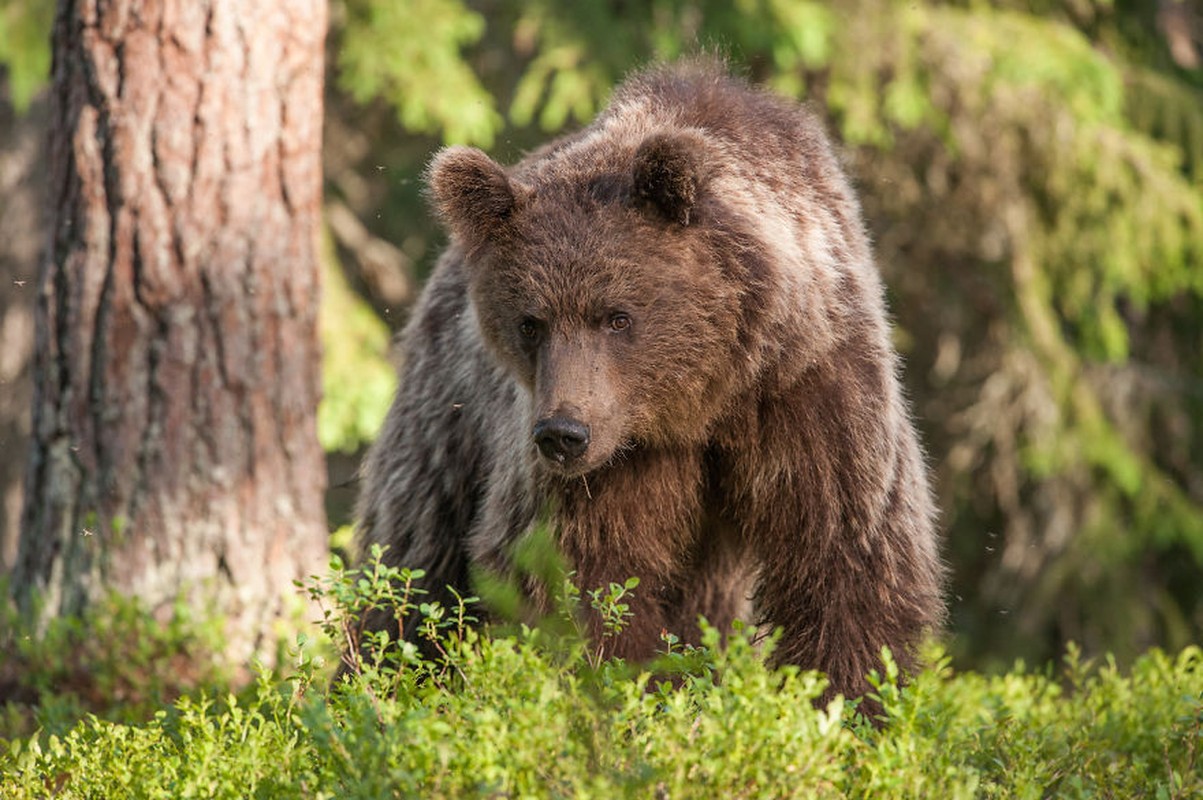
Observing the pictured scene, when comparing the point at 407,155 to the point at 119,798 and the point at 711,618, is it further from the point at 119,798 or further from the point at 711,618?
the point at 119,798

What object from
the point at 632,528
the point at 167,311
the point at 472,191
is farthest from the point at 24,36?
the point at 632,528

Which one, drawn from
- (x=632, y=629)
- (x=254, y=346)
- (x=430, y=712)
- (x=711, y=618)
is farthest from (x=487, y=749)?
(x=254, y=346)

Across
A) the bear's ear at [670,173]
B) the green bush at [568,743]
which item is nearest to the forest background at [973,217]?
the bear's ear at [670,173]

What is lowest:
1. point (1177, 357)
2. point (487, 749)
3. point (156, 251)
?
point (1177, 357)

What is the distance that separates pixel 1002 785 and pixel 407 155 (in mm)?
9847

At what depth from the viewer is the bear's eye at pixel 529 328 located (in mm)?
4785

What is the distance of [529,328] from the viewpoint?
4.80 metres

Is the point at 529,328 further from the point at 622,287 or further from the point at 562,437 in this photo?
the point at 562,437

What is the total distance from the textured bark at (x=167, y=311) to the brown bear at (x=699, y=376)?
1418 mm

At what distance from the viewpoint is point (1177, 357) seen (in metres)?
13.1

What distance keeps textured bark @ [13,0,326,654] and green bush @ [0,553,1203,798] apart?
5.75 ft

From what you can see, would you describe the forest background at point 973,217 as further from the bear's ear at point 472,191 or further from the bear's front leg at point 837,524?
the bear's ear at point 472,191

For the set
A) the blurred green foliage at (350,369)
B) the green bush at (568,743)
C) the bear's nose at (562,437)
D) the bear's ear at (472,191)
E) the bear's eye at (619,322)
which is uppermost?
the bear's ear at (472,191)

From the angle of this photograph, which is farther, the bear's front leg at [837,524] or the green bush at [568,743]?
the bear's front leg at [837,524]
